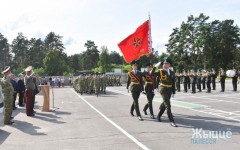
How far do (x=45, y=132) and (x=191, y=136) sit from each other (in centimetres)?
427

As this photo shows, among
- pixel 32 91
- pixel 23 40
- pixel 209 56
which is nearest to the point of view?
pixel 32 91

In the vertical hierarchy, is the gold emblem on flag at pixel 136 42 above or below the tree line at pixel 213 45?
below

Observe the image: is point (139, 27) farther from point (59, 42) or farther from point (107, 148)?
point (59, 42)

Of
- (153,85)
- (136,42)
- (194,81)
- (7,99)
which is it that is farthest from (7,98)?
(194,81)

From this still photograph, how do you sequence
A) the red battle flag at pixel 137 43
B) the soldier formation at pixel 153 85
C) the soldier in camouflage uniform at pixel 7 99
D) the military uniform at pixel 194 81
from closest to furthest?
1. the soldier formation at pixel 153 85
2. the soldier in camouflage uniform at pixel 7 99
3. the red battle flag at pixel 137 43
4. the military uniform at pixel 194 81

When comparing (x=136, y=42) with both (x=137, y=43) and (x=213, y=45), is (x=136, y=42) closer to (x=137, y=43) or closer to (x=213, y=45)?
(x=137, y=43)

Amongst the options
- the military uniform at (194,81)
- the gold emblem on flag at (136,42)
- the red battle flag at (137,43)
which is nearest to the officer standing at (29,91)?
the red battle flag at (137,43)

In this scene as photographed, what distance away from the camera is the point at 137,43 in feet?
33.4

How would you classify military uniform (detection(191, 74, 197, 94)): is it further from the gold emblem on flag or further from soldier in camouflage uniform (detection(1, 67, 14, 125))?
soldier in camouflage uniform (detection(1, 67, 14, 125))

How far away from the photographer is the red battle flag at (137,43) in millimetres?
10102

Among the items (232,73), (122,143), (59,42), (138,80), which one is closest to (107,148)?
(122,143)

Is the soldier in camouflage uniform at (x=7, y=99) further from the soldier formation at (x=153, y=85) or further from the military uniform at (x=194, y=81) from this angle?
the military uniform at (x=194, y=81)

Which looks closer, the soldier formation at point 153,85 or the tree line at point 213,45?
the soldier formation at point 153,85

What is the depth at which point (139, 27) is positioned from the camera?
10352 millimetres
